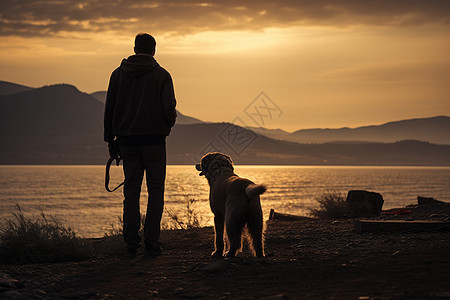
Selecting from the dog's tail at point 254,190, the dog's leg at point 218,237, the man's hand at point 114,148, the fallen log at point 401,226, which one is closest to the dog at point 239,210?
the dog's tail at point 254,190

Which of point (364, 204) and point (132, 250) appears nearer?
point (132, 250)

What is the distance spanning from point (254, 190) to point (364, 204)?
6937 mm

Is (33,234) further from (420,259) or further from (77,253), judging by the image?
(420,259)

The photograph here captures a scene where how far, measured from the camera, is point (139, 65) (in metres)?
6.39

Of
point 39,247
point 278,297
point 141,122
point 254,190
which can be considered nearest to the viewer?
point 278,297

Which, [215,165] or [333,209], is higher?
[215,165]

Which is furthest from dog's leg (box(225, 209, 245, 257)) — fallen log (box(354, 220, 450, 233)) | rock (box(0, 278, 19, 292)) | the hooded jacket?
fallen log (box(354, 220, 450, 233))

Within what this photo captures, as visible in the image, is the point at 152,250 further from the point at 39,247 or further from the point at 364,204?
the point at 364,204

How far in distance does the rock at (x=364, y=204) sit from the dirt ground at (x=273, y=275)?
184 inches

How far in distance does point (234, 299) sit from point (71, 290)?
5.44ft

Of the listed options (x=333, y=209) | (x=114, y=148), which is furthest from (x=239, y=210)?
(x=333, y=209)

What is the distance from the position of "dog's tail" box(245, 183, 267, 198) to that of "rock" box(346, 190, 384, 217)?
21.6 ft

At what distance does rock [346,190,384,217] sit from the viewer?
37.9 ft

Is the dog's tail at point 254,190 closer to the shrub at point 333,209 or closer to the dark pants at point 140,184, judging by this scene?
the dark pants at point 140,184
